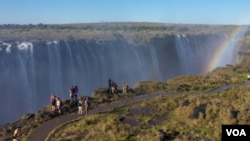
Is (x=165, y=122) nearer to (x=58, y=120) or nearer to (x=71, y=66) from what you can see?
(x=58, y=120)

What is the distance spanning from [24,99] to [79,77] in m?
12.1

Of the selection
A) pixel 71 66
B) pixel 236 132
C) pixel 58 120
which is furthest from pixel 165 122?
pixel 71 66

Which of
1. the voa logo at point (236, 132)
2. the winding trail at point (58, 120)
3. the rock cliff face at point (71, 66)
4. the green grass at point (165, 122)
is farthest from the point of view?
the rock cliff face at point (71, 66)

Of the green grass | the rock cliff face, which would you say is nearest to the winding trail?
the green grass

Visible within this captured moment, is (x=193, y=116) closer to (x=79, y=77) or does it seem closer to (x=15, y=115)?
(x=15, y=115)

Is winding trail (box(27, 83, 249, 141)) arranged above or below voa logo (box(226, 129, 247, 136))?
below

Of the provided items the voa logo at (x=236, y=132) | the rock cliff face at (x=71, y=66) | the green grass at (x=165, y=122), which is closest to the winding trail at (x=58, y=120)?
the green grass at (x=165, y=122)

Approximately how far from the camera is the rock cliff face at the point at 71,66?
4709 cm

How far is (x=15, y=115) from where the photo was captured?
43781 mm

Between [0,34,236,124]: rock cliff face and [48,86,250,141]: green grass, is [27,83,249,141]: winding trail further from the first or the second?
[0,34,236,124]: rock cliff face

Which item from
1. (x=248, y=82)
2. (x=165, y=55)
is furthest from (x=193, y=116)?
(x=165, y=55)

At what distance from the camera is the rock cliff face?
4709 cm

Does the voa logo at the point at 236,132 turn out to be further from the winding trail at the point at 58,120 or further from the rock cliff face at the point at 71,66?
the rock cliff face at the point at 71,66

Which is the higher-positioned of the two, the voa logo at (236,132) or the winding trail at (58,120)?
Answer: the voa logo at (236,132)
